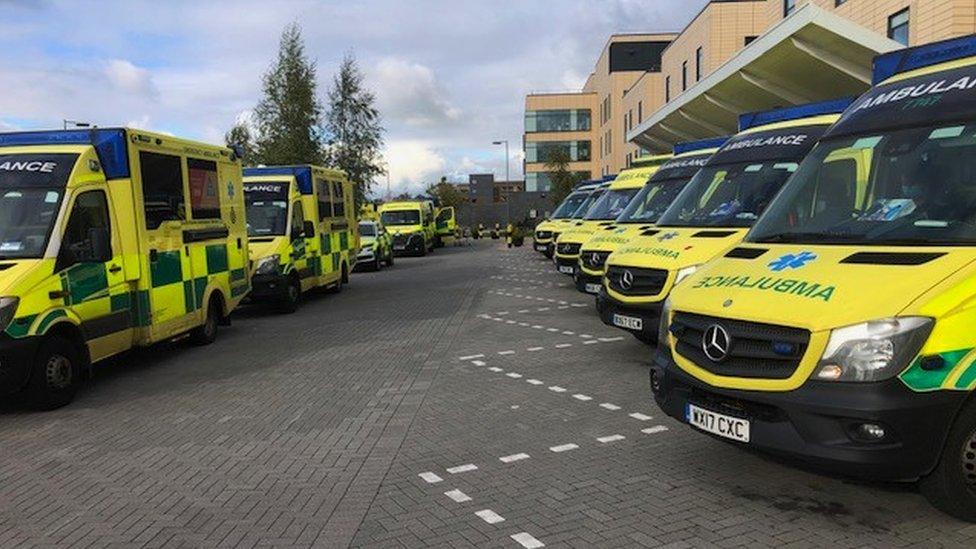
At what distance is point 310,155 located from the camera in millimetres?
30016

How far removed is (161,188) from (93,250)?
1.73 meters

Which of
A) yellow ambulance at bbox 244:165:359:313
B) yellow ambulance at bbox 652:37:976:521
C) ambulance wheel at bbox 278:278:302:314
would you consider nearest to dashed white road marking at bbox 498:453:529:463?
yellow ambulance at bbox 652:37:976:521

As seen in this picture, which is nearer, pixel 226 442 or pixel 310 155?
pixel 226 442

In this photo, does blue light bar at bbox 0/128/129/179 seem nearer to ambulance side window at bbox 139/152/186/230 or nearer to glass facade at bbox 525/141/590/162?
ambulance side window at bbox 139/152/186/230

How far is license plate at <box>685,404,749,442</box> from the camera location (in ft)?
13.1

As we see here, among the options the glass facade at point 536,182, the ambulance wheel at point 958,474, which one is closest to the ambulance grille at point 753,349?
the ambulance wheel at point 958,474

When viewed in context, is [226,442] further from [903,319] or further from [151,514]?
[903,319]

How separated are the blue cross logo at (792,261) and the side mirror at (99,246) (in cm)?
616

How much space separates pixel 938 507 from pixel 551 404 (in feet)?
10.7

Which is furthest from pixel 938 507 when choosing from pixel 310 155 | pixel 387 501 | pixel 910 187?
pixel 310 155

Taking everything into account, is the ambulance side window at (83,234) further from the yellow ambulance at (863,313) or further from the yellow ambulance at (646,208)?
the yellow ambulance at (646,208)

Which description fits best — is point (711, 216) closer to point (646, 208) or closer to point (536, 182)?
point (646, 208)

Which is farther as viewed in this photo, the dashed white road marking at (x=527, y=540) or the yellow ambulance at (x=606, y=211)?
the yellow ambulance at (x=606, y=211)

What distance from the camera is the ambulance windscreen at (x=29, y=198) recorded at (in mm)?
7109
